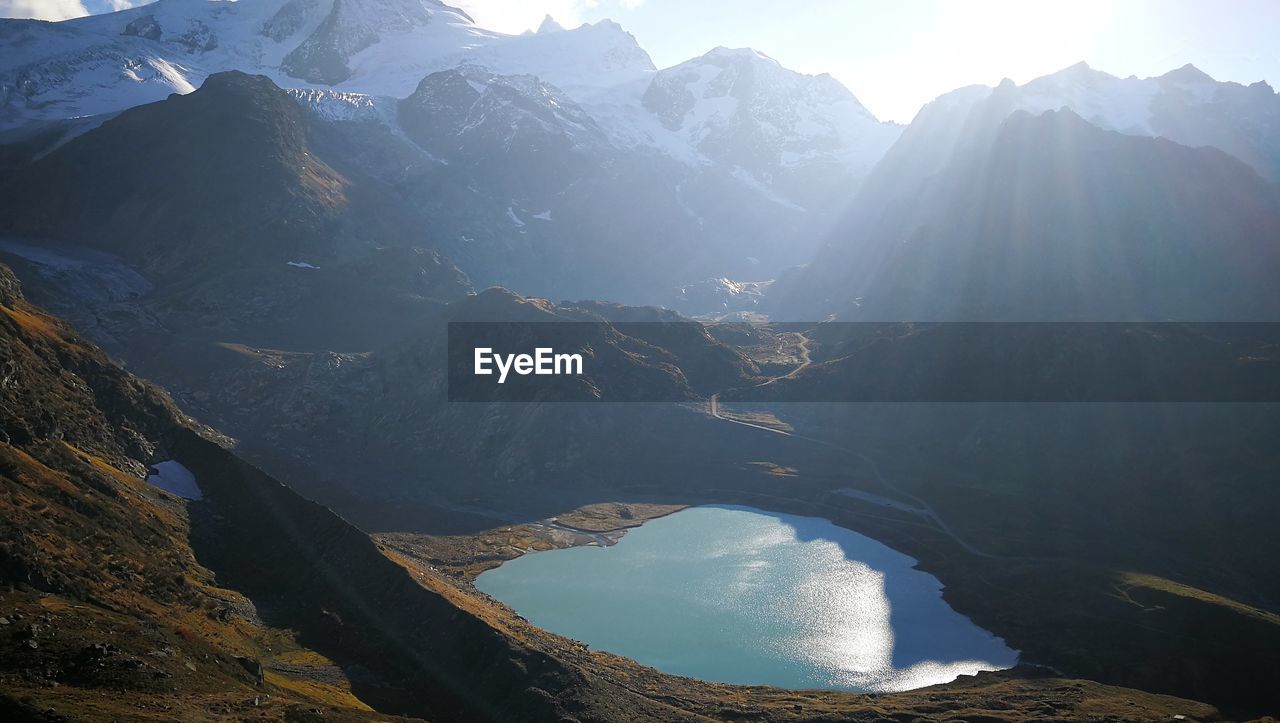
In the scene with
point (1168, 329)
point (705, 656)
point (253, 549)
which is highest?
point (1168, 329)

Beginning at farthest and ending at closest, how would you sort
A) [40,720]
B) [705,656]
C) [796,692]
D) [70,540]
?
[705,656], [796,692], [70,540], [40,720]

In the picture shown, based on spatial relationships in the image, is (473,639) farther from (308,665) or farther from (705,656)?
(705,656)

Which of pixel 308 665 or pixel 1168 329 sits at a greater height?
pixel 1168 329

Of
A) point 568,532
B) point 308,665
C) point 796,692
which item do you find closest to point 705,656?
point 796,692

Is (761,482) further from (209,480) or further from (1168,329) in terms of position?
(209,480)

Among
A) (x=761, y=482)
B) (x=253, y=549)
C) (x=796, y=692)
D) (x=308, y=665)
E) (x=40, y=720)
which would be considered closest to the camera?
(x=40, y=720)

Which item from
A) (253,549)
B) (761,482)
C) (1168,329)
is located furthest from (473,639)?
(1168,329)

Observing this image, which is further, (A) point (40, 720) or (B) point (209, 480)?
(B) point (209, 480)
